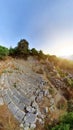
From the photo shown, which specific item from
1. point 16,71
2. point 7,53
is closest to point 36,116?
point 16,71

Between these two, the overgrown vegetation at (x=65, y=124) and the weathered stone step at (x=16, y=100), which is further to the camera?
the weathered stone step at (x=16, y=100)

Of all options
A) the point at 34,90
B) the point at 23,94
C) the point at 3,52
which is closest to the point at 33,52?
the point at 3,52

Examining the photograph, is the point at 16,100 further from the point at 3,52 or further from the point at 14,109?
the point at 3,52

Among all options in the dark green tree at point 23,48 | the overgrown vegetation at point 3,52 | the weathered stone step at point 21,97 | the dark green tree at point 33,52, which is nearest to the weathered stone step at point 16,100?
the weathered stone step at point 21,97

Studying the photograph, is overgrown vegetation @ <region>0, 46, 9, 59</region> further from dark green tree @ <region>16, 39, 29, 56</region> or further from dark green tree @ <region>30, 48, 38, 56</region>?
dark green tree @ <region>30, 48, 38, 56</region>

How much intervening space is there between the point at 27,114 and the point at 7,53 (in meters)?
8.00

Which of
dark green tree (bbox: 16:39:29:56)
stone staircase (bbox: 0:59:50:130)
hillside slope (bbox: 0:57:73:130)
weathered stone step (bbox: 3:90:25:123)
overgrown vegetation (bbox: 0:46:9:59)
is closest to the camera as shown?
weathered stone step (bbox: 3:90:25:123)

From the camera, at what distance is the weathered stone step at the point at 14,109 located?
825 inches

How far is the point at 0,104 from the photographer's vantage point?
21406 millimetres

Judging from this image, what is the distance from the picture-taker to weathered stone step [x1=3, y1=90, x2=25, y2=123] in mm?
20964

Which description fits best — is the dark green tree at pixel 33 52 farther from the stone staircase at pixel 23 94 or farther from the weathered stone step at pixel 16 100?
the weathered stone step at pixel 16 100

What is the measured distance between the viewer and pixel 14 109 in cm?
2139

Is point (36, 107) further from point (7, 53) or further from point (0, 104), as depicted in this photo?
point (7, 53)

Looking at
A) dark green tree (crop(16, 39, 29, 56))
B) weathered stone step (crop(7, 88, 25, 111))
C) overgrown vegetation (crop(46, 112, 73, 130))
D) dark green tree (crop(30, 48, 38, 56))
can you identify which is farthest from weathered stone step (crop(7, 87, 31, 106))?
dark green tree (crop(30, 48, 38, 56))
